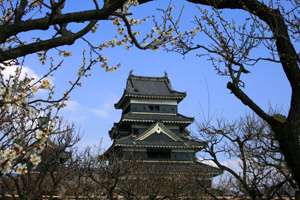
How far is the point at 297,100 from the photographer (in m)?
5.20

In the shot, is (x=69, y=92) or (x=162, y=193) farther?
(x=162, y=193)

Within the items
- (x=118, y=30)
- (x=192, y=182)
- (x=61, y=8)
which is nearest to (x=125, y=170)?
(x=192, y=182)

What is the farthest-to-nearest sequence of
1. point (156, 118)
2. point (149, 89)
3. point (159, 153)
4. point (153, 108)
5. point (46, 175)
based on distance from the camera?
point (149, 89), point (153, 108), point (156, 118), point (159, 153), point (46, 175)

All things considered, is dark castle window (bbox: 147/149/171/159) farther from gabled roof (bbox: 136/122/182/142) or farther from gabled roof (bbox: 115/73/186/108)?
gabled roof (bbox: 115/73/186/108)

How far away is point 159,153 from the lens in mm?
35500

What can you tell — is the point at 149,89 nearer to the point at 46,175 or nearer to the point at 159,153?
the point at 159,153

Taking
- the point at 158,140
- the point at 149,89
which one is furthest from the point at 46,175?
the point at 149,89

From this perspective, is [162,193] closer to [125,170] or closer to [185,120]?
[125,170]

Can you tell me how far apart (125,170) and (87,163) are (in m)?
2.02

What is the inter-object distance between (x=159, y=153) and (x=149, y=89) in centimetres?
623

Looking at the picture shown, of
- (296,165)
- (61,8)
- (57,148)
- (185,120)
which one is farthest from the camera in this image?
(185,120)

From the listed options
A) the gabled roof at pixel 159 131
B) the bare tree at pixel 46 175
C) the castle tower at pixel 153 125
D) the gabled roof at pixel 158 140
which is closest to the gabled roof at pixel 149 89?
the castle tower at pixel 153 125

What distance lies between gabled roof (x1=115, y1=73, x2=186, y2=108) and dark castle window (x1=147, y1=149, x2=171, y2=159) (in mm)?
4602

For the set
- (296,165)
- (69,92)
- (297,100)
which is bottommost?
(296,165)
